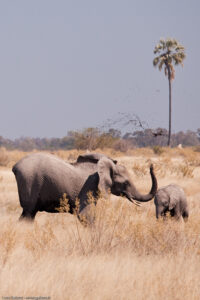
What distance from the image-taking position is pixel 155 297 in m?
5.65

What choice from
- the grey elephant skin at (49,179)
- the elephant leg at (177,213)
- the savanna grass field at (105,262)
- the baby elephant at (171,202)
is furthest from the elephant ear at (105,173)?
the elephant leg at (177,213)

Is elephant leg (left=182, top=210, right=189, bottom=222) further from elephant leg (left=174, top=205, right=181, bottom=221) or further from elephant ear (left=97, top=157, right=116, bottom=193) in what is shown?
elephant ear (left=97, top=157, right=116, bottom=193)

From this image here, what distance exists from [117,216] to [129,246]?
78 cm

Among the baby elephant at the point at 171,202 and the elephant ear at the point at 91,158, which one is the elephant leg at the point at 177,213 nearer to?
the baby elephant at the point at 171,202

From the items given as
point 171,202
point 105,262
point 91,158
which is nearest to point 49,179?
point 91,158

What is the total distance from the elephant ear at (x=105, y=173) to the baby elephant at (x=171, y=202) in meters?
1.45

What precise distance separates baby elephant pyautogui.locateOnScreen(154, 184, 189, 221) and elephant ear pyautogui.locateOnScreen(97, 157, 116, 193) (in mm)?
1448

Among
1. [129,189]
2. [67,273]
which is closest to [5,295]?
[67,273]

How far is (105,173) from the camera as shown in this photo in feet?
30.8

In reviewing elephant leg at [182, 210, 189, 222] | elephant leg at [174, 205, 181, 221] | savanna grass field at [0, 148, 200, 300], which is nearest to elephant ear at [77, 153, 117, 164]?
savanna grass field at [0, 148, 200, 300]

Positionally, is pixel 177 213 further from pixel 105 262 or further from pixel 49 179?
pixel 105 262

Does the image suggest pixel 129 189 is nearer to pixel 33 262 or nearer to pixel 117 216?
pixel 117 216

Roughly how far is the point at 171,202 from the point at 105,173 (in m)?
1.83

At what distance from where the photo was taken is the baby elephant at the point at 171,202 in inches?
416
